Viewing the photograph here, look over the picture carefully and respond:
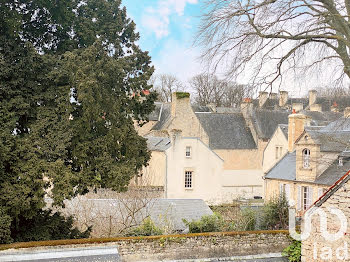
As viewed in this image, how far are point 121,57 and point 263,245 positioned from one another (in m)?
8.66

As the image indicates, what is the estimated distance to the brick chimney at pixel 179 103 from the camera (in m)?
36.6

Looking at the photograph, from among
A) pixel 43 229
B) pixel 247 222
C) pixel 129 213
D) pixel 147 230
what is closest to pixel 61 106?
pixel 43 229

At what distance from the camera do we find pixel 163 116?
1550 inches

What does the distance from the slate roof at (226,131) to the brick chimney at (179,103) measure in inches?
127

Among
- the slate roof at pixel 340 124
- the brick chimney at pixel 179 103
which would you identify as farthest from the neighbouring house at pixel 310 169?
the brick chimney at pixel 179 103

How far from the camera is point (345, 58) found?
35.4ft

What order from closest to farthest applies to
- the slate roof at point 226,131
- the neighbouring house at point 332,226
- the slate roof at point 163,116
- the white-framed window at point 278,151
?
the neighbouring house at point 332,226 → the white-framed window at point 278,151 → the slate roof at point 163,116 → the slate roof at point 226,131

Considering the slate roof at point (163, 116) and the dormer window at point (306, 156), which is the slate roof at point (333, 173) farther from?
the slate roof at point (163, 116)

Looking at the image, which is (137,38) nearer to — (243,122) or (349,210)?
(349,210)

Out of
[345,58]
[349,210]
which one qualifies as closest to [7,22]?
[345,58]

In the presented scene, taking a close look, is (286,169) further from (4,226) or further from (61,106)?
(4,226)

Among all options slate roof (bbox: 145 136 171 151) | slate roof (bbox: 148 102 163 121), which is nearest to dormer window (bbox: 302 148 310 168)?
slate roof (bbox: 145 136 171 151)

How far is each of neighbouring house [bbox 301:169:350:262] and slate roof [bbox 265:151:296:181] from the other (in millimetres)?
12753

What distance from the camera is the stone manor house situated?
2192cm
